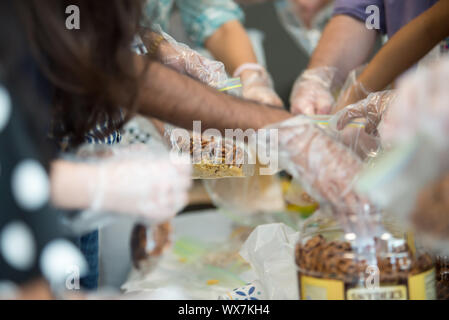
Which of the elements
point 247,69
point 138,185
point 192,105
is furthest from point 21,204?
point 247,69

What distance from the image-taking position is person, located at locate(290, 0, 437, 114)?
1217 millimetres

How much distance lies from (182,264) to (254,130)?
0.92ft

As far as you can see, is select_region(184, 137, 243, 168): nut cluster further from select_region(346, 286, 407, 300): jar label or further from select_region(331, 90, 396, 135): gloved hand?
select_region(346, 286, 407, 300): jar label

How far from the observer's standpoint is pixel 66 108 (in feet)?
1.91

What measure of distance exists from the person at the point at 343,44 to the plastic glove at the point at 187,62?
0.34 metres

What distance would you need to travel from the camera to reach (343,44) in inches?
54.2

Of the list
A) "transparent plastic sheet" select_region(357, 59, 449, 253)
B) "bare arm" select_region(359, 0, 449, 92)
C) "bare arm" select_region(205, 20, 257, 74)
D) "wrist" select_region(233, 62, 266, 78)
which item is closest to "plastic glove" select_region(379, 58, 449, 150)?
"transparent plastic sheet" select_region(357, 59, 449, 253)

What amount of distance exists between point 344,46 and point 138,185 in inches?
40.9

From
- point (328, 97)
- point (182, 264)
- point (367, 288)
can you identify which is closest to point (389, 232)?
point (367, 288)

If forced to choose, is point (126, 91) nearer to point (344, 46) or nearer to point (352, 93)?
point (352, 93)

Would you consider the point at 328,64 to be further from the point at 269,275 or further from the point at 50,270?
the point at 50,270

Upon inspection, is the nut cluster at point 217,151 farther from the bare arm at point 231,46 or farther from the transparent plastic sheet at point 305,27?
the transparent plastic sheet at point 305,27

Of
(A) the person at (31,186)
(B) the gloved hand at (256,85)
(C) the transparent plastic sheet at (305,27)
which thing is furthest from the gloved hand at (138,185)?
(C) the transparent plastic sheet at (305,27)

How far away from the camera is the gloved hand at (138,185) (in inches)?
20.6
